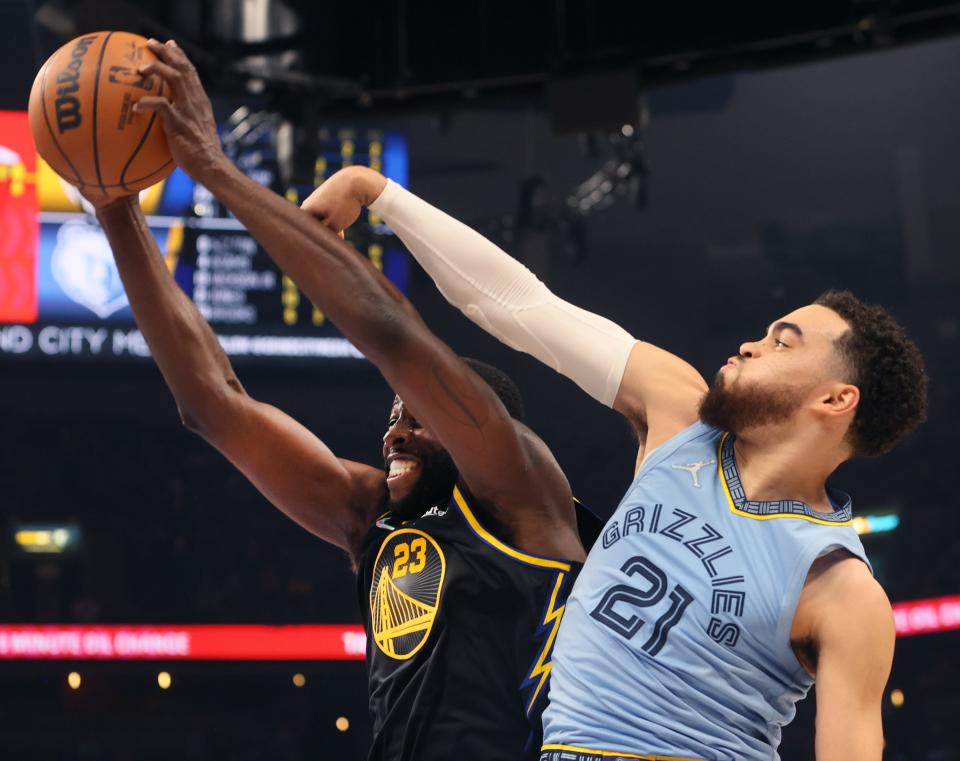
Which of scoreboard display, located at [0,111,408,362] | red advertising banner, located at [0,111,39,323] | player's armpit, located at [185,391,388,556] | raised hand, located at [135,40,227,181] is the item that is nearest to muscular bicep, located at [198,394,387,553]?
player's armpit, located at [185,391,388,556]

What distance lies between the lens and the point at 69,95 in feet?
7.02

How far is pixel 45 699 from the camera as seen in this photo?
766cm

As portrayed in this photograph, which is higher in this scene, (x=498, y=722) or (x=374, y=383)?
(x=498, y=722)

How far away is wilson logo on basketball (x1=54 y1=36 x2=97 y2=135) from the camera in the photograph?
83.6 inches

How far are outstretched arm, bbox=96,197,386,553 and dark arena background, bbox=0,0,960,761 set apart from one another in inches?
142

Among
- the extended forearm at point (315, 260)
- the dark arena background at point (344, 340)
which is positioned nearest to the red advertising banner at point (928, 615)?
the dark arena background at point (344, 340)

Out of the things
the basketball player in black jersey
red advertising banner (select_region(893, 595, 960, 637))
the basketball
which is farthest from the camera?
red advertising banner (select_region(893, 595, 960, 637))

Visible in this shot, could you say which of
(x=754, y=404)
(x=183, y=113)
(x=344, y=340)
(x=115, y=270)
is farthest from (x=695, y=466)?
(x=115, y=270)

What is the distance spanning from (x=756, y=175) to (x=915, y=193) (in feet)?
3.78

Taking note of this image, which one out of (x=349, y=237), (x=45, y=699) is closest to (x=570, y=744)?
(x=349, y=237)

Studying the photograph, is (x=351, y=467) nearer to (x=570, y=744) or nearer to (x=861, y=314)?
(x=570, y=744)

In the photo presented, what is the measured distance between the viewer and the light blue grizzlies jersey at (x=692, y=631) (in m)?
1.76

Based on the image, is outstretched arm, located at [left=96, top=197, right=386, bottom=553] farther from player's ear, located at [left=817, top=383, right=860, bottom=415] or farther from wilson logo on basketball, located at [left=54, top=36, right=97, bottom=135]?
player's ear, located at [left=817, top=383, right=860, bottom=415]

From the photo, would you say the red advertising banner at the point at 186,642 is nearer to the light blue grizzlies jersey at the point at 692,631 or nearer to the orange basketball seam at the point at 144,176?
the orange basketball seam at the point at 144,176
